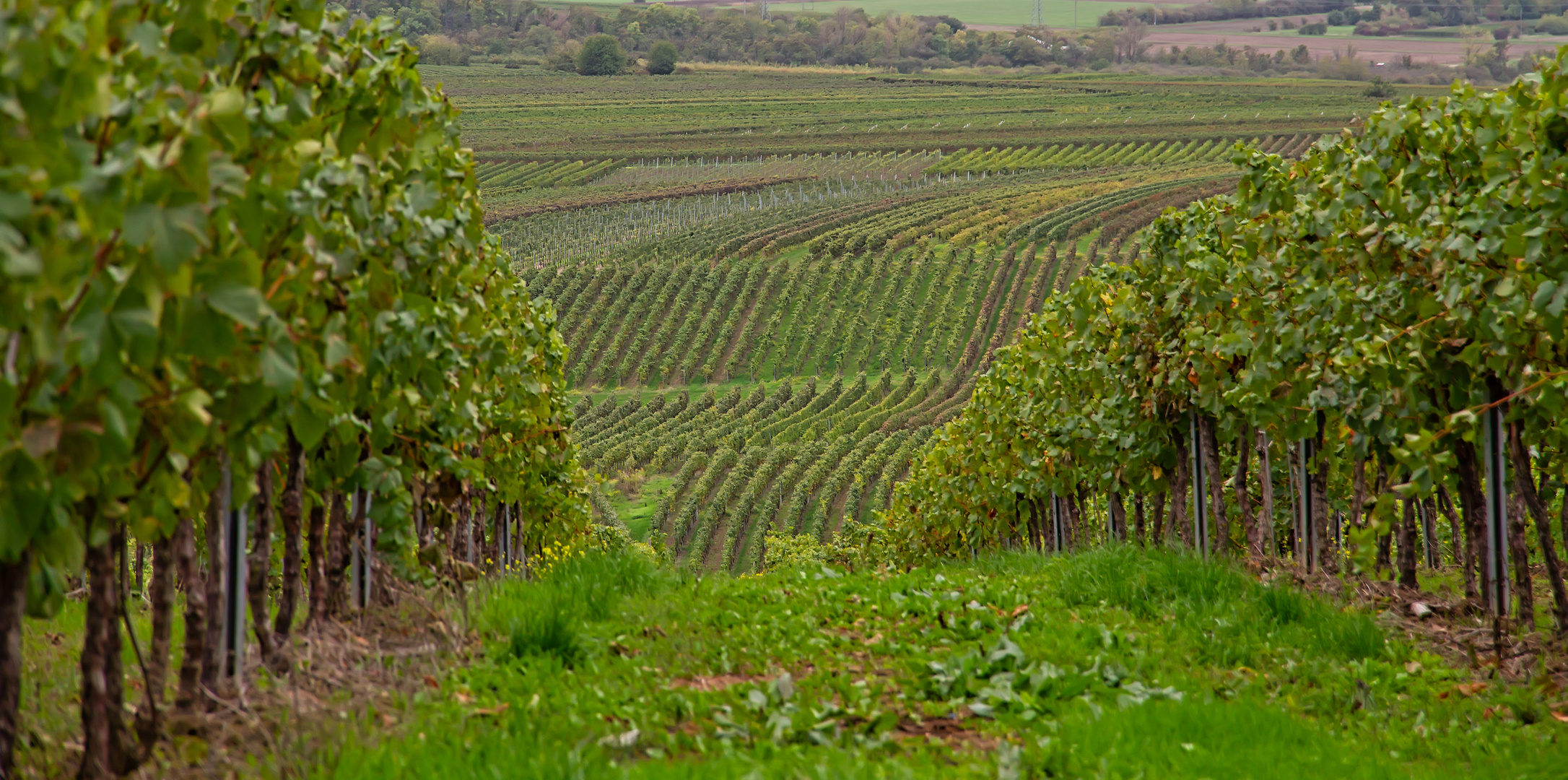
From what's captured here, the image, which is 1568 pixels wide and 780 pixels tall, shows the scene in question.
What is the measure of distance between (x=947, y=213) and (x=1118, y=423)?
61.1 m

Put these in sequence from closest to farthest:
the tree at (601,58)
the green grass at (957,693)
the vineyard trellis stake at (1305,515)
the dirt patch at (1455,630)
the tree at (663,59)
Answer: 1. the green grass at (957,693)
2. the dirt patch at (1455,630)
3. the vineyard trellis stake at (1305,515)
4. the tree at (601,58)
5. the tree at (663,59)

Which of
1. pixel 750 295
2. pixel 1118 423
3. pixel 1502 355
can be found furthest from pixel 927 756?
pixel 750 295

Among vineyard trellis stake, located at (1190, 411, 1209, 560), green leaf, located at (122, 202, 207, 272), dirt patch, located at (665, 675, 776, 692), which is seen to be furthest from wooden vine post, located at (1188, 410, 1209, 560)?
green leaf, located at (122, 202, 207, 272)

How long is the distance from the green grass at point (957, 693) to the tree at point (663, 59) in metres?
164

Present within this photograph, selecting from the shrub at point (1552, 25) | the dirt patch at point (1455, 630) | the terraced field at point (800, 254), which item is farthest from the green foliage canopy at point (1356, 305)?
the shrub at point (1552, 25)

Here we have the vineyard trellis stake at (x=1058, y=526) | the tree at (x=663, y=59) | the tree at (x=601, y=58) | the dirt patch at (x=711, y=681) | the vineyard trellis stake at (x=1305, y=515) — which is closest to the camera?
the dirt patch at (x=711, y=681)

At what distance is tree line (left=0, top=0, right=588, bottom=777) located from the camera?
2.22 meters

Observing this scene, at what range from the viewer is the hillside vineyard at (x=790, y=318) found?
1330 inches

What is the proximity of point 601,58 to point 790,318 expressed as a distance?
11827 cm

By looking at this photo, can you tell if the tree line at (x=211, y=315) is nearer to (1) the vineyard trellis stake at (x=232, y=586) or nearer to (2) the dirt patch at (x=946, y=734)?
(1) the vineyard trellis stake at (x=232, y=586)

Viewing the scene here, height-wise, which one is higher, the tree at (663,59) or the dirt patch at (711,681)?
the tree at (663,59)

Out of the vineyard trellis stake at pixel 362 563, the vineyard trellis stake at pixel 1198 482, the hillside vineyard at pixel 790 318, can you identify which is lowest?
the hillside vineyard at pixel 790 318

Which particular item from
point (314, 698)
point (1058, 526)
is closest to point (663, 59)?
point (1058, 526)

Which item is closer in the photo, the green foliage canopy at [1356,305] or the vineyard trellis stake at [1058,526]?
the green foliage canopy at [1356,305]
